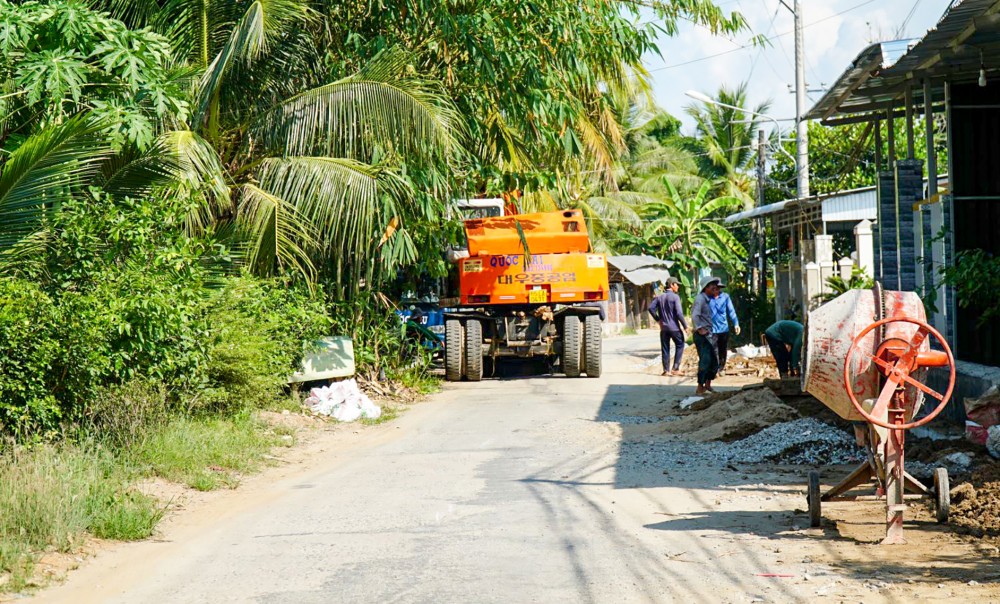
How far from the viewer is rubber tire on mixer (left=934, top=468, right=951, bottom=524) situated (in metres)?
7.08

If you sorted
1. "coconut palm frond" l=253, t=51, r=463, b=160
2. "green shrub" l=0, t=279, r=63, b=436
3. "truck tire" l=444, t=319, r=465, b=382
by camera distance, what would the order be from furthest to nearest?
1. "truck tire" l=444, t=319, r=465, b=382
2. "coconut palm frond" l=253, t=51, r=463, b=160
3. "green shrub" l=0, t=279, r=63, b=436

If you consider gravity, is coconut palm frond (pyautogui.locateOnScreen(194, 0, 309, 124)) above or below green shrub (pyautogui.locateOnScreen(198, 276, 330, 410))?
above

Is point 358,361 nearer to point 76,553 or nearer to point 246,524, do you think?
point 246,524

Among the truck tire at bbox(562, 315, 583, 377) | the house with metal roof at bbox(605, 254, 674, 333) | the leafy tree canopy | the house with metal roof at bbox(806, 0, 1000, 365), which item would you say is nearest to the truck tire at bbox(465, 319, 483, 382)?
the truck tire at bbox(562, 315, 583, 377)

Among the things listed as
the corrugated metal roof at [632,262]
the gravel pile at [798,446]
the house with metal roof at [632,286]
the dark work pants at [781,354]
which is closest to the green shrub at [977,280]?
the gravel pile at [798,446]

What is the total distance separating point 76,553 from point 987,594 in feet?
17.3

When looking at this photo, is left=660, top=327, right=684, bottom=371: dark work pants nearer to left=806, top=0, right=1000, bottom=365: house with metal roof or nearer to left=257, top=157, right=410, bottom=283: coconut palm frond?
left=806, top=0, right=1000, bottom=365: house with metal roof

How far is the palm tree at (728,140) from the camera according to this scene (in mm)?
49219

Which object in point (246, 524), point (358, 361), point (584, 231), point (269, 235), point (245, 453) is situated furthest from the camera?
point (584, 231)

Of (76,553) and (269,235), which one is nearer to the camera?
(76,553)

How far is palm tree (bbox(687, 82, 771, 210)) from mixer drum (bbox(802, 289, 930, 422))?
42.4m

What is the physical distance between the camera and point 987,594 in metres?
5.40

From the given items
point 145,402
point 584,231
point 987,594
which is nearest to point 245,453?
point 145,402

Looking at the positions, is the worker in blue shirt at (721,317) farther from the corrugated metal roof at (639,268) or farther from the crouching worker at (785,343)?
the corrugated metal roof at (639,268)
